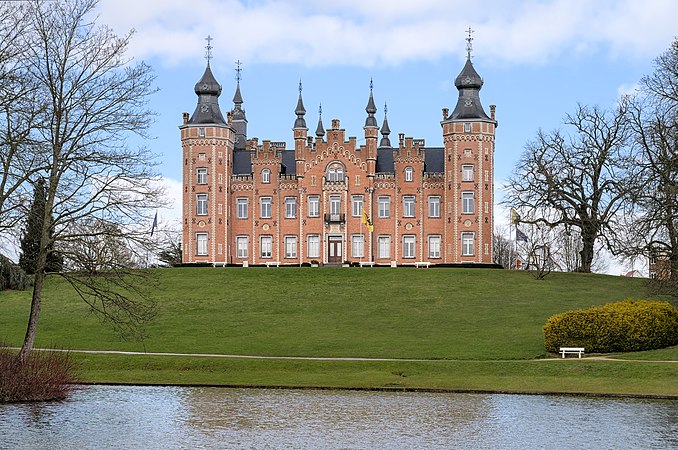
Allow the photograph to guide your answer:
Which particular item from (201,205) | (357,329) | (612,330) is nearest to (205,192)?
(201,205)

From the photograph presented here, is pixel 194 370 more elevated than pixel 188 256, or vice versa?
pixel 188 256

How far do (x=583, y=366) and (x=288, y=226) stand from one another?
51287 millimetres

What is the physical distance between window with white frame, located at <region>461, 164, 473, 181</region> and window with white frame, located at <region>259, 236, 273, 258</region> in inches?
662

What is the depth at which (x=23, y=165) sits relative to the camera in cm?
2936

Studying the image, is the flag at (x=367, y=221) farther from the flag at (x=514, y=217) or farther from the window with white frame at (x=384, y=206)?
the flag at (x=514, y=217)

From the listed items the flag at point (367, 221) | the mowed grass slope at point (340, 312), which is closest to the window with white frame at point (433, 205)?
the flag at point (367, 221)

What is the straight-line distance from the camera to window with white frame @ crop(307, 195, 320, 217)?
8262 cm

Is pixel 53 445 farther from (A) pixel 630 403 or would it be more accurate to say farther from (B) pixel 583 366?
(B) pixel 583 366

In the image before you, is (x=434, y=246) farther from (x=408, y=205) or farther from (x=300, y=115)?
(x=300, y=115)

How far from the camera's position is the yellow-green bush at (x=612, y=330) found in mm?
39375

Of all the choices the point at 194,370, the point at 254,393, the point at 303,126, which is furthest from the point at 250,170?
the point at 254,393

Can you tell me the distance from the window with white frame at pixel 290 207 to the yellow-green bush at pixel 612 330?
147ft

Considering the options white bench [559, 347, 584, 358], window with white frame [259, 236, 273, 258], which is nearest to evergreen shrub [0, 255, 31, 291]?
window with white frame [259, 236, 273, 258]

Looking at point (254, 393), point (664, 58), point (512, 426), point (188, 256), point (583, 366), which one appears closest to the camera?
→ point (512, 426)
